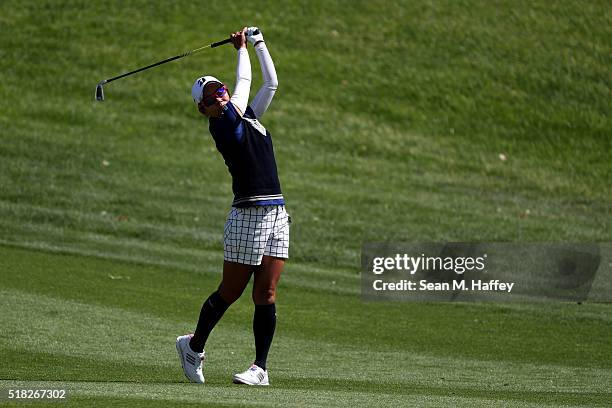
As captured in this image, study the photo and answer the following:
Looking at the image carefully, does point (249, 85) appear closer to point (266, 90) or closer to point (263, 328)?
point (266, 90)

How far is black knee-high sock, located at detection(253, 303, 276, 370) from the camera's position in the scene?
899cm

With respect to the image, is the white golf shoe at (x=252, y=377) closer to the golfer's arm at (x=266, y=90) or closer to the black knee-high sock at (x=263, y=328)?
the black knee-high sock at (x=263, y=328)

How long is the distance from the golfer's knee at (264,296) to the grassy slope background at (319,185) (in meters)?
0.70

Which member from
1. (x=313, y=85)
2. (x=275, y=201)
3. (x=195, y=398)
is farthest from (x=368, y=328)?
(x=313, y=85)

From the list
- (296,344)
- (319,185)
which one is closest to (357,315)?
(296,344)

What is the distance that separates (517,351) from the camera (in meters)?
12.4

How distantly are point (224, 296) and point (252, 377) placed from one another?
0.63 meters

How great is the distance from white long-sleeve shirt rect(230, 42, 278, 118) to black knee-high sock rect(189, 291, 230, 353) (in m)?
1.41

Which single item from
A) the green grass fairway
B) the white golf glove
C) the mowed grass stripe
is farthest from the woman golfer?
the mowed grass stripe

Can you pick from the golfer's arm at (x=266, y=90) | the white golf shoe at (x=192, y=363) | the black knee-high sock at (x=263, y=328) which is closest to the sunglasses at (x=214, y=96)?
the golfer's arm at (x=266, y=90)

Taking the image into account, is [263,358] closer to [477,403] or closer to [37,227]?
[477,403]

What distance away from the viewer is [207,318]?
9.07 m

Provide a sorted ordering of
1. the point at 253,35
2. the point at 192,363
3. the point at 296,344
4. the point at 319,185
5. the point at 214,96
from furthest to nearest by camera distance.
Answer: the point at 319,185
the point at 296,344
the point at 253,35
the point at 192,363
the point at 214,96

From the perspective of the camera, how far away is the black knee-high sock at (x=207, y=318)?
905cm
